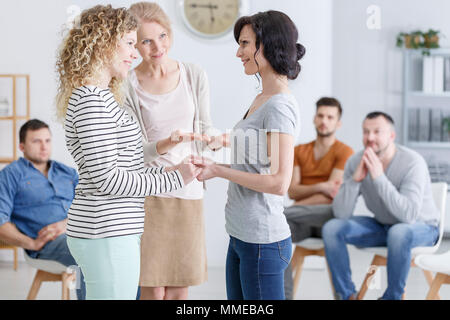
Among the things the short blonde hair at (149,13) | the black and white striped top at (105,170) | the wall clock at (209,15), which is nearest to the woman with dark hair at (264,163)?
the black and white striped top at (105,170)

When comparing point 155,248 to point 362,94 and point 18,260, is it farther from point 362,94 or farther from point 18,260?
point 362,94

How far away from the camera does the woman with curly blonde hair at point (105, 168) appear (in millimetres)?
1128

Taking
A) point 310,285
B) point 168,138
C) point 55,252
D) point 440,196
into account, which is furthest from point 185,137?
point 310,285

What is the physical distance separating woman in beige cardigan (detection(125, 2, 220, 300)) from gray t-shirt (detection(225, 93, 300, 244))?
221 millimetres

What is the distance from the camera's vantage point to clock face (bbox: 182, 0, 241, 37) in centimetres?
234

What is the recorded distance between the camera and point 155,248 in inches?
68.1

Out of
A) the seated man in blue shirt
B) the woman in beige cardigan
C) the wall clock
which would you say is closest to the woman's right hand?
the woman in beige cardigan

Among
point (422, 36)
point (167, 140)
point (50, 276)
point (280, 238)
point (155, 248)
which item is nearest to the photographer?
point (280, 238)

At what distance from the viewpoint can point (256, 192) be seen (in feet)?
4.18

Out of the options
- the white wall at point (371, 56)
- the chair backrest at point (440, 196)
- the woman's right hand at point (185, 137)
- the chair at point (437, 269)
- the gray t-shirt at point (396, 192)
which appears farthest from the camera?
the white wall at point (371, 56)

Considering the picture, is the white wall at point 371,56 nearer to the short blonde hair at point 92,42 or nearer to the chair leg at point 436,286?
the chair leg at point 436,286

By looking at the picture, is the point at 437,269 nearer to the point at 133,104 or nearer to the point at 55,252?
the point at 133,104
